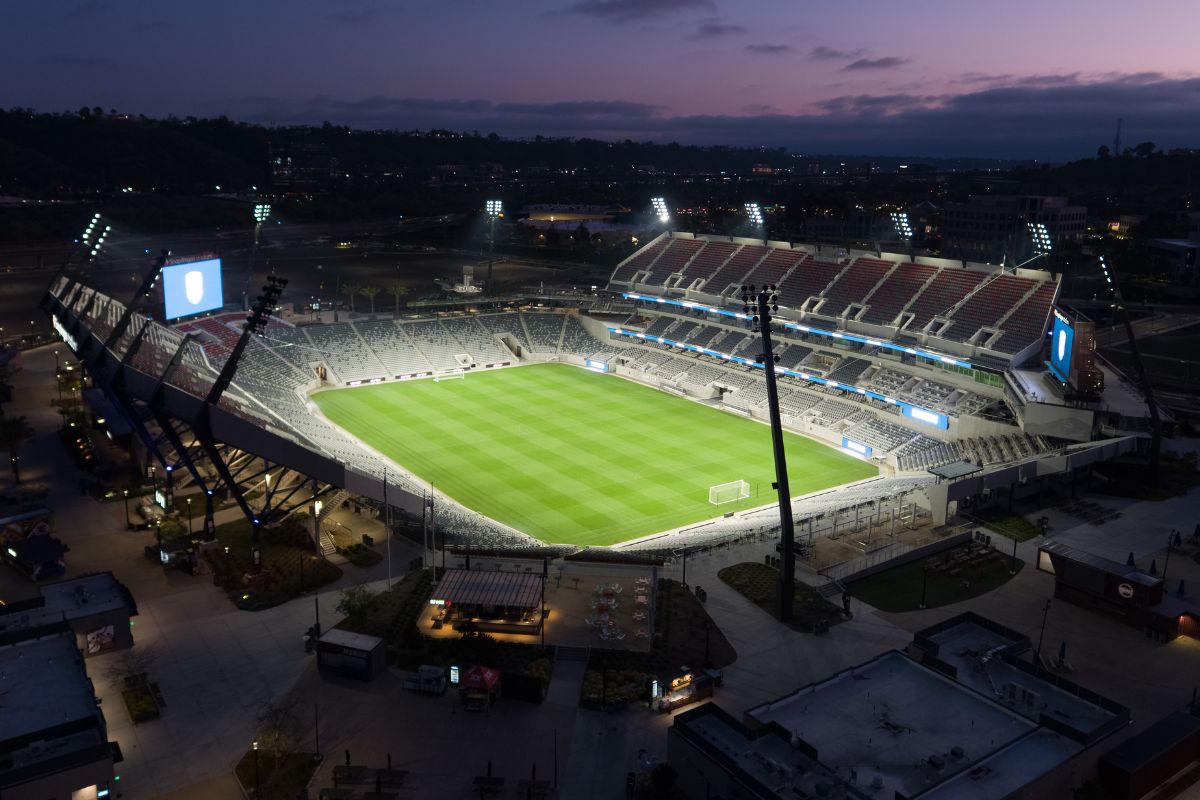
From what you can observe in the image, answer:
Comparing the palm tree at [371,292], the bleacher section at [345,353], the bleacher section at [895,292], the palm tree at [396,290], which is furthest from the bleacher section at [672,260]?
the palm tree at [396,290]

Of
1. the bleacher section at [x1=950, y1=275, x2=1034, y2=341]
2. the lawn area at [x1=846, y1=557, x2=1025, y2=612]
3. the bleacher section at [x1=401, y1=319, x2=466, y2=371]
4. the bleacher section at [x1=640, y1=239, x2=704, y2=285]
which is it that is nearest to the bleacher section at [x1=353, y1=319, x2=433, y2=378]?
the bleacher section at [x1=401, y1=319, x2=466, y2=371]

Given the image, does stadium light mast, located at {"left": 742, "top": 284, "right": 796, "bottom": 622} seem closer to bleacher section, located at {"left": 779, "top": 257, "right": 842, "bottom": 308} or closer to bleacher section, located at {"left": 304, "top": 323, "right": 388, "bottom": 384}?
bleacher section, located at {"left": 779, "top": 257, "right": 842, "bottom": 308}

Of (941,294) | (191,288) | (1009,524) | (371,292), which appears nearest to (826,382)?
(941,294)

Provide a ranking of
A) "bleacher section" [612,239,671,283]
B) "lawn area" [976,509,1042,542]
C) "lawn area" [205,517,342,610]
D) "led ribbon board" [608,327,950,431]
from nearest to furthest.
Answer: "lawn area" [205,517,342,610]
"lawn area" [976,509,1042,542]
"led ribbon board" [608,327,950,431]
"bleacher section" [612,239,671,283]

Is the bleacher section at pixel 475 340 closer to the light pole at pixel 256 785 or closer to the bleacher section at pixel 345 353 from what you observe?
the bleacher section at pixel 345 353

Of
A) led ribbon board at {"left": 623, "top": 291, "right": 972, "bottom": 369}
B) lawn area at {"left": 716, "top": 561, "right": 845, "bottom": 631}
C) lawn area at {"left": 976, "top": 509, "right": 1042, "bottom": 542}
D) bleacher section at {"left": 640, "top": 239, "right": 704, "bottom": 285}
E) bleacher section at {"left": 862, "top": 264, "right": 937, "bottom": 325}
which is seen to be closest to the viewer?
lawn area at {"left": 716, "top": 561, "right": 845, "bottom": 631}

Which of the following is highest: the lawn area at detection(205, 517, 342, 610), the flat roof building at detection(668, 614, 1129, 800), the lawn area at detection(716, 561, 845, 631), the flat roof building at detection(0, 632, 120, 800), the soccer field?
the flat roof building at detection(668, 614, 1129, 800)

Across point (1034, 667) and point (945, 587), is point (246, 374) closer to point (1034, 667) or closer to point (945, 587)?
point (945, 587)
